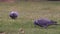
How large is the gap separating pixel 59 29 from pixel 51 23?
0.93 feet

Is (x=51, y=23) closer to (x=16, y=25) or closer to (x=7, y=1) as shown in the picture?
(x=16, y=25)

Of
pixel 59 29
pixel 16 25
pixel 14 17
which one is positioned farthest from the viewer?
pixel 14 17

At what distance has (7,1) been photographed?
17.5 m

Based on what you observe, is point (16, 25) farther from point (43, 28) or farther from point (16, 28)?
point (43, 28)

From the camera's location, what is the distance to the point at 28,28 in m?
5.84

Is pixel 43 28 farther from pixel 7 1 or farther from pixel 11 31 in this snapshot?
pixel 7 1

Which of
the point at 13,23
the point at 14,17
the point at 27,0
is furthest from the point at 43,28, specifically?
the point at 27,0

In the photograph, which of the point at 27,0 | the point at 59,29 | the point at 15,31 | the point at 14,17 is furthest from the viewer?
the point at 27,0

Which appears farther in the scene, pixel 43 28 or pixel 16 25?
pixel 16 25

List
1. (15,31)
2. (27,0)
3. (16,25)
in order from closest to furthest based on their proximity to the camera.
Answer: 1. (15,31)
2. (16,25)
3. (27,0)

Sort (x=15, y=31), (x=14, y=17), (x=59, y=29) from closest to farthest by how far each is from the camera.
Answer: (x=15, y=31) → (x=59, y=29) → (x=14, y=17)

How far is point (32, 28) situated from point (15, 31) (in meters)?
0.47

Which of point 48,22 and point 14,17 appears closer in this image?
point 48,22

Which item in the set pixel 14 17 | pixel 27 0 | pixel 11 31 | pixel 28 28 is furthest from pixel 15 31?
pixel 27 0
